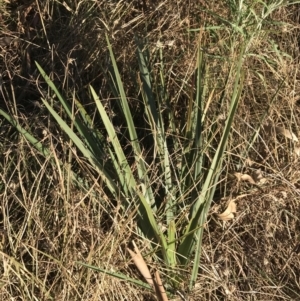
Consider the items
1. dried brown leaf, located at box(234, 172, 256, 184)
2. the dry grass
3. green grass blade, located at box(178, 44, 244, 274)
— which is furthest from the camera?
dried brown leaf, located at box(234, 172, 256, 184)

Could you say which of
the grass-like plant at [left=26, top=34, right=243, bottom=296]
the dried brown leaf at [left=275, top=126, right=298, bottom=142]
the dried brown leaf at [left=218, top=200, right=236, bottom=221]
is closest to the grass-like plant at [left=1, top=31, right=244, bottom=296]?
the grass-like plant at [left=26, top=34, right=243, bottom=296]

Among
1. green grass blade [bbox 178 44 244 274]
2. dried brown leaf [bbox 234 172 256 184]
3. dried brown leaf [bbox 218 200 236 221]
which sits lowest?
dried brown leaf [bbox 218 200 236 221]

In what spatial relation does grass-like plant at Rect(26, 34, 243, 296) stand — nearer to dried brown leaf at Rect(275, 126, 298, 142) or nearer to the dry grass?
the dry grass

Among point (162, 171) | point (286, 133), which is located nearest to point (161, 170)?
point (162, 171)

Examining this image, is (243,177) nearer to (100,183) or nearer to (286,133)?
(286,133)

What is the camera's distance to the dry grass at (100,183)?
6.45 ft

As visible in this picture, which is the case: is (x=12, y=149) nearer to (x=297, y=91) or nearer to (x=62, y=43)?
(x=62, y=43)

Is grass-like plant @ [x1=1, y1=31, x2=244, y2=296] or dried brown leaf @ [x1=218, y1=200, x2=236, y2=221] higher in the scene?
grass-like plant @ [x1=1, y1=31, x2=244, y2=296]

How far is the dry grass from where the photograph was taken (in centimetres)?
196

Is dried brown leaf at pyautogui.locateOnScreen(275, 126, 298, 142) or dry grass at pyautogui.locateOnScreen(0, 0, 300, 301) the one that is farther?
dried brown leaf at pyautogui.locateOnScreen(275, 126, 298, 142)

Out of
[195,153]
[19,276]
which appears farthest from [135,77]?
[19,276]

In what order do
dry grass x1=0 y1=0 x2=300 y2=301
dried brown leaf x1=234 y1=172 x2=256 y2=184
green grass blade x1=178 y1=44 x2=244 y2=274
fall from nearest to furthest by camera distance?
green grass blade x1=178 y1=44 x2=244 y2=274 → dry grass x1=0 y1=0 x2=300 y2=301 → dried brown leaf x1=234 y1=172 x2=256 y2=184

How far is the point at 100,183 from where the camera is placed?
2004 mm

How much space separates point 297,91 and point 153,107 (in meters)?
0.63
